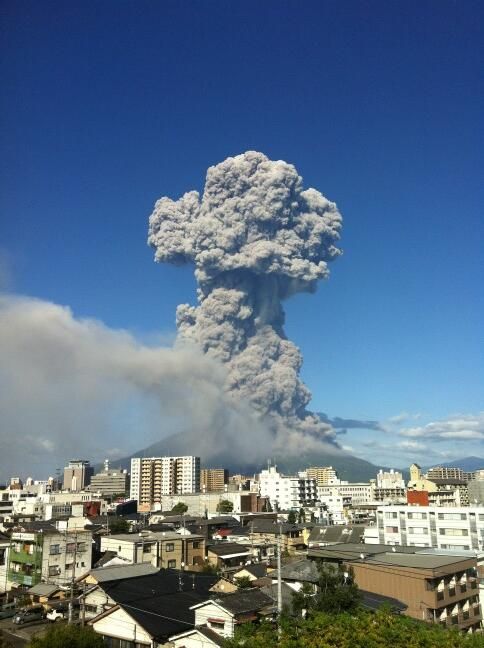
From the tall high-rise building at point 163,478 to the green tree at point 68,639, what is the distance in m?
124

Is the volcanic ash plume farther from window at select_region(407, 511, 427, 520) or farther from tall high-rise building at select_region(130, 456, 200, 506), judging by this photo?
window at select_region(407, 511, 427, 520)

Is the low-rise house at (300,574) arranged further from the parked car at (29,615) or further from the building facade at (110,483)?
the building facade at (110,483)

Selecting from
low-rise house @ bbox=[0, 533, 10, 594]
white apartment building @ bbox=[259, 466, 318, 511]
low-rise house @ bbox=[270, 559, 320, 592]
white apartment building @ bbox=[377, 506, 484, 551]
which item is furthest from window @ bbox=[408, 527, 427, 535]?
white apartment building @ bbox=[259, 466, 318, 511]

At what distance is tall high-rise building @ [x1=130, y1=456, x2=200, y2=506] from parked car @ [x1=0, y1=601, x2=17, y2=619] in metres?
105

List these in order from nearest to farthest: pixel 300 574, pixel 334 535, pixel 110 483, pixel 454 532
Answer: pixel 300 574 < pixel 454 532 < pixel 334 535 < pixel 110 483

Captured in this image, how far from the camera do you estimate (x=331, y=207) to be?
624ft

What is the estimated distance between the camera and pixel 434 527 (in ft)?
177

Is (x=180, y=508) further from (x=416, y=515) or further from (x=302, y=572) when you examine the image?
(x=302, y=572)

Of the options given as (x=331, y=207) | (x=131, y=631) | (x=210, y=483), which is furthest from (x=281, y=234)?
(x=131, y=631)

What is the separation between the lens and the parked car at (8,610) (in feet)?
121

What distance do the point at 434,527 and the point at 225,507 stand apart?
56.5 metres

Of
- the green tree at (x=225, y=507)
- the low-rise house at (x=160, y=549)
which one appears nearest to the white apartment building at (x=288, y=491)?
the green tree at (x=225, y=507)

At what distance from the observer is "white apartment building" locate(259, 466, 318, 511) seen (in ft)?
399

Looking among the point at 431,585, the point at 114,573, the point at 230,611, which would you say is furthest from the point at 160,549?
the point at 431,585
